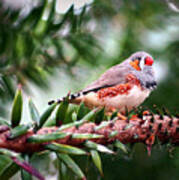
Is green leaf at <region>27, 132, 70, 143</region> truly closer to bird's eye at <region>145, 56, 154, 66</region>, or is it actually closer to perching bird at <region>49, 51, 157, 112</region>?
perching bird at <region>49, 51, 157, 112</region>

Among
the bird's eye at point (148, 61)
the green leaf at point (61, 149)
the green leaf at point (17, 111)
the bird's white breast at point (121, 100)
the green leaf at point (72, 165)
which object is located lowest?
the bird's white breast at point (121, 100)

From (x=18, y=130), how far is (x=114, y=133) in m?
0.12

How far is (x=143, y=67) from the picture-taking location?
1.14 meters

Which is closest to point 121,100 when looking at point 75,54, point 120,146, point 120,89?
point 120,89

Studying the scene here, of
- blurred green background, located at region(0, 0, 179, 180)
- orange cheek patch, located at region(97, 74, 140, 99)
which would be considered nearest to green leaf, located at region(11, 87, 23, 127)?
blurred green background, located at region(0, 0, 179, 180)

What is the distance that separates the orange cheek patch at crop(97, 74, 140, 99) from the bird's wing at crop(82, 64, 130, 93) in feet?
0.05

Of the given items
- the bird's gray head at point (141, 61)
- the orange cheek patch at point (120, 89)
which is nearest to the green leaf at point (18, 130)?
the orange cheek patch at point (120, 89)

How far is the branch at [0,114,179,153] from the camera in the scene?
30 cm

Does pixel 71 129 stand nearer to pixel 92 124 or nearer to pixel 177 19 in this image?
pixel 92 124

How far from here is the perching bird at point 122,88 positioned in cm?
95

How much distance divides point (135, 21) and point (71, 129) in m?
1.16

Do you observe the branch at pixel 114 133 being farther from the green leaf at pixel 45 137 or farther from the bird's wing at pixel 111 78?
the bird's wing at pixel 111 78

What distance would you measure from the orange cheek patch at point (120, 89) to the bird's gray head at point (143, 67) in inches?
0.9

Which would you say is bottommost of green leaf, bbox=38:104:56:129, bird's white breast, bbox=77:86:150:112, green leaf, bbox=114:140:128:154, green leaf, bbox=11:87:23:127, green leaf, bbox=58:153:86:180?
bird's white breast, bbox=77:86:150:112
